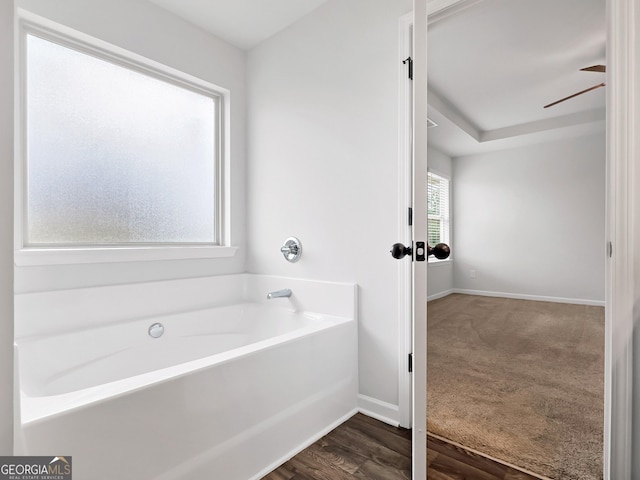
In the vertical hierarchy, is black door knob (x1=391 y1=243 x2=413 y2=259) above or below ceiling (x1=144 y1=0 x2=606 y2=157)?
below

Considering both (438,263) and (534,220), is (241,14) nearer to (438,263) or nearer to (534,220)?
(438,263)

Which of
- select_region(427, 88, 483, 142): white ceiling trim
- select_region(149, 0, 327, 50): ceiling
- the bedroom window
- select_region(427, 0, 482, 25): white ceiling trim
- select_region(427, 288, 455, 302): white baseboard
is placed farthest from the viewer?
the bedroom window

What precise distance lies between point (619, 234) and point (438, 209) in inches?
176

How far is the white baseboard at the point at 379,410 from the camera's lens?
1.71 m

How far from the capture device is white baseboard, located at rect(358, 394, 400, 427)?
1710 mm

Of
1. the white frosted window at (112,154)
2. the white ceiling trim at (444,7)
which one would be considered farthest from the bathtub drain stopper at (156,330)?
the white ceiling trim at (444,7)

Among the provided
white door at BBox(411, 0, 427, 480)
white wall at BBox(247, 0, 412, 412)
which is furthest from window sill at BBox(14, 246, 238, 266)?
white door at BBox(411, 0, 427, 480)

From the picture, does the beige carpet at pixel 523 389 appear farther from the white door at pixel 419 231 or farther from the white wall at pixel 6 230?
the white wall at pixel 6 230

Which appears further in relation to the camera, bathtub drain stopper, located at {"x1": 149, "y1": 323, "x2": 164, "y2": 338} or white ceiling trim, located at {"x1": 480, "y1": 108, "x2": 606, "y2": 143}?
white ceiling trim, located at {"x1": 480, "y1": 108, "x2": 606, "y2": 143}

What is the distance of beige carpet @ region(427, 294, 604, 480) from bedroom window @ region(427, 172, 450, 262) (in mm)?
1808

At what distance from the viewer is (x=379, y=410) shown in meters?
1.77

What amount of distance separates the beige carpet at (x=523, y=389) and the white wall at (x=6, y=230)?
65.8 inches

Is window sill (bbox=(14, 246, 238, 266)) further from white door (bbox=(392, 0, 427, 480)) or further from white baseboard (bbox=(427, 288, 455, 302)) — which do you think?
white baseboard (bbox=(427, 288, 455, 302))

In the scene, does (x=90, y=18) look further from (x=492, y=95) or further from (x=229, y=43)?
(x=492, y=95)
